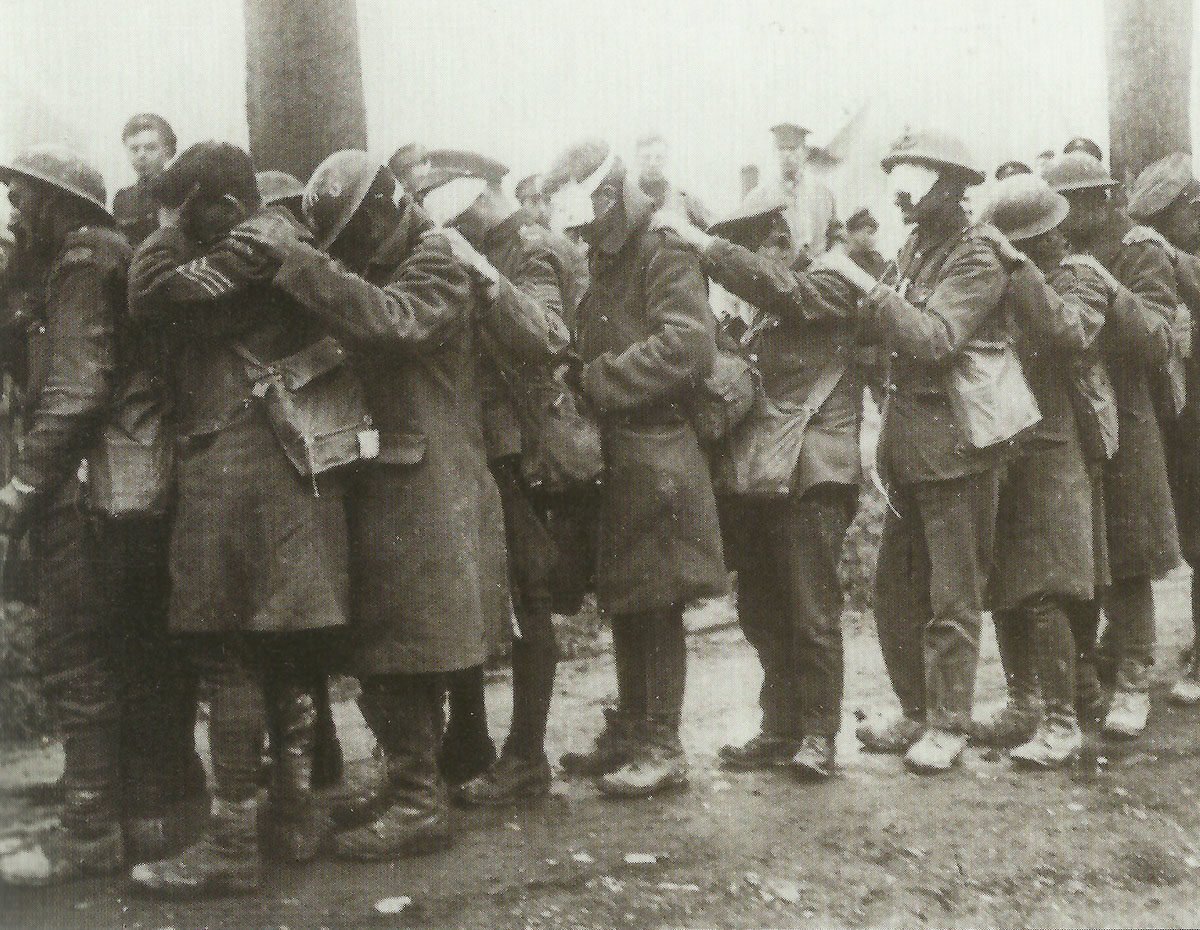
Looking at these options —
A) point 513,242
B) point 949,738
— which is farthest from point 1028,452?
point 513,242

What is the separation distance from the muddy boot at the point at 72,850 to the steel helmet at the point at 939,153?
3.66 meters

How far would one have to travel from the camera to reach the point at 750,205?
17.0 feet

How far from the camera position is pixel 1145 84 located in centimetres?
691

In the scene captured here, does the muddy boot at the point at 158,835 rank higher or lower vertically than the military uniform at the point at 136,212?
lower

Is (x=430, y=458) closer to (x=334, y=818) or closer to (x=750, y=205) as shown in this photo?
(x=334, y=818)

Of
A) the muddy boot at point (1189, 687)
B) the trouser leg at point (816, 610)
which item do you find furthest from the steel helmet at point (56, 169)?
the muddy boot at point (1189, 687)

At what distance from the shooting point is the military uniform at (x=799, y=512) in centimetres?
507

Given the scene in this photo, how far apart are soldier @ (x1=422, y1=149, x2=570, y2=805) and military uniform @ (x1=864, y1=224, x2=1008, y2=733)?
1.26 meters

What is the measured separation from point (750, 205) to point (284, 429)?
2.11 metres

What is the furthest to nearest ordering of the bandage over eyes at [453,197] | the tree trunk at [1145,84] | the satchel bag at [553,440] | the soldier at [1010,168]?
the soldier at [1010,168] → the tree trunk at [1145,84] → the bandage over eyes at [453,197] → the satchel bag at [553,440]

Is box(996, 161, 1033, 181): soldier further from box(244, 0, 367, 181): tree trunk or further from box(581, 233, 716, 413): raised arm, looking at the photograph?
box(244, 0, 367, 181): tree trunk

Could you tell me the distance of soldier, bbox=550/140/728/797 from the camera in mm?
4840

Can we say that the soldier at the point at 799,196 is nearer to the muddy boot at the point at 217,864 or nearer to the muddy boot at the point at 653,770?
the muddy boot at the point at 653,770

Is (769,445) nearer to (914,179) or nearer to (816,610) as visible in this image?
(816,610)
